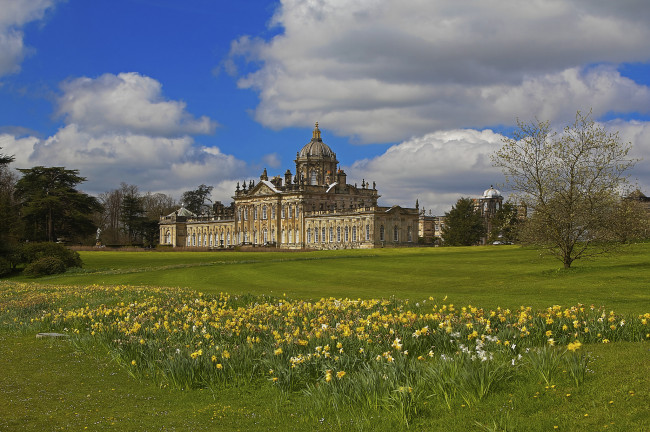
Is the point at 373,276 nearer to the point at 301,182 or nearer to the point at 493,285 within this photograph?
the point at 493,285

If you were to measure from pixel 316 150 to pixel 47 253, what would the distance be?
7670 centimetres

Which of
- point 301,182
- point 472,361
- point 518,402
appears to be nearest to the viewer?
point 518,402

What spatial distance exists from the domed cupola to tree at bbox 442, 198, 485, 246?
3258 centimetres

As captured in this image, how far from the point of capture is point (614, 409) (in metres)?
7.02

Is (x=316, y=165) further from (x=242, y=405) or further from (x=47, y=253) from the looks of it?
(x=242, y=405)

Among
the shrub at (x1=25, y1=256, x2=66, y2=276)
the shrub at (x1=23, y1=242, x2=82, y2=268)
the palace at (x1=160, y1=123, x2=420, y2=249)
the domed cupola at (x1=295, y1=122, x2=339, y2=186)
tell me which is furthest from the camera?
the domed cupola at (x1=295, y1=122, x2=339, y2=186)

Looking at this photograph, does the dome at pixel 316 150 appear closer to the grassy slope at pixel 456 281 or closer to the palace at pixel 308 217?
the palace at pixel 308 217

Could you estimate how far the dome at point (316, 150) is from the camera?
119556mm

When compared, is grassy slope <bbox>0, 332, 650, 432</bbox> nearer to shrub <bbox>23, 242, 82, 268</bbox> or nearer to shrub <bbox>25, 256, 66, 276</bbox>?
shrub <bbox>25, 256, 66, 276</bbox>

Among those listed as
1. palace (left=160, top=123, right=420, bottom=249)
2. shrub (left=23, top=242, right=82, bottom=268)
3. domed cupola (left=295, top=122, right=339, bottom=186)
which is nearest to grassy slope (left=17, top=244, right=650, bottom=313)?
shrub (left=23, top=242, right=82, bottom=268)

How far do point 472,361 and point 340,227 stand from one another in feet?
302

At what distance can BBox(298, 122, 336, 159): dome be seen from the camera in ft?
392

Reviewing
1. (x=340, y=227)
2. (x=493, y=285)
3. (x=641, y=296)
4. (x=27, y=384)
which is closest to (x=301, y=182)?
(x=340, y=227)

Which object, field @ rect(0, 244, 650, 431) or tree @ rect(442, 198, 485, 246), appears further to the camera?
tree @ rect(442, 198, 485, 246)
